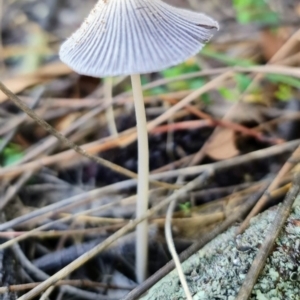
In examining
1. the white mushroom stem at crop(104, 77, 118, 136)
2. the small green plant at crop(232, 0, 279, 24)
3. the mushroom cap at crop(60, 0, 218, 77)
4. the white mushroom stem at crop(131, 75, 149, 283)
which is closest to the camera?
the mushroom cap at crop(60, 0, 218, 77)

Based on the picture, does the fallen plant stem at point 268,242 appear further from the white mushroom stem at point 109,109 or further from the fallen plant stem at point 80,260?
the white mushroom stem at point 109,109

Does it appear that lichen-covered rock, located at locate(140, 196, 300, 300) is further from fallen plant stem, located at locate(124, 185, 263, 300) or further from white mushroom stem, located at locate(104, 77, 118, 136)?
white mushroom stem, located at locate(104, 77, 118, 136)

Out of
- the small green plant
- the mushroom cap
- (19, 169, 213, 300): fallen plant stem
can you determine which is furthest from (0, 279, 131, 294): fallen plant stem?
the small green plant

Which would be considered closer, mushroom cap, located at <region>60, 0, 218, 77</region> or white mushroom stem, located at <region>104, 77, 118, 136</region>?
mushroom cap, located at <region>60, 0, 218, 77</region>

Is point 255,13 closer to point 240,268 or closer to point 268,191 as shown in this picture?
point 268,191

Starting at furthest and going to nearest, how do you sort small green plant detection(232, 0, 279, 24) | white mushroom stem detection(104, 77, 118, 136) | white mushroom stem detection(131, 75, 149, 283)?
small green plant detection(232, 0, 279, 24) → white mushroom stem detection(104, 77, 118, 136) → white mushroom stem detection(131, 75, 149, 283)

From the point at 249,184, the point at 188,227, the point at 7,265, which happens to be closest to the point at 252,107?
the point at 249,184

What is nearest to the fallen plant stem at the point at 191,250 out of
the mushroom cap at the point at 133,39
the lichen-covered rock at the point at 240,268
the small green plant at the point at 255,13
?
the lichen-covered rock at the point at 240,268
